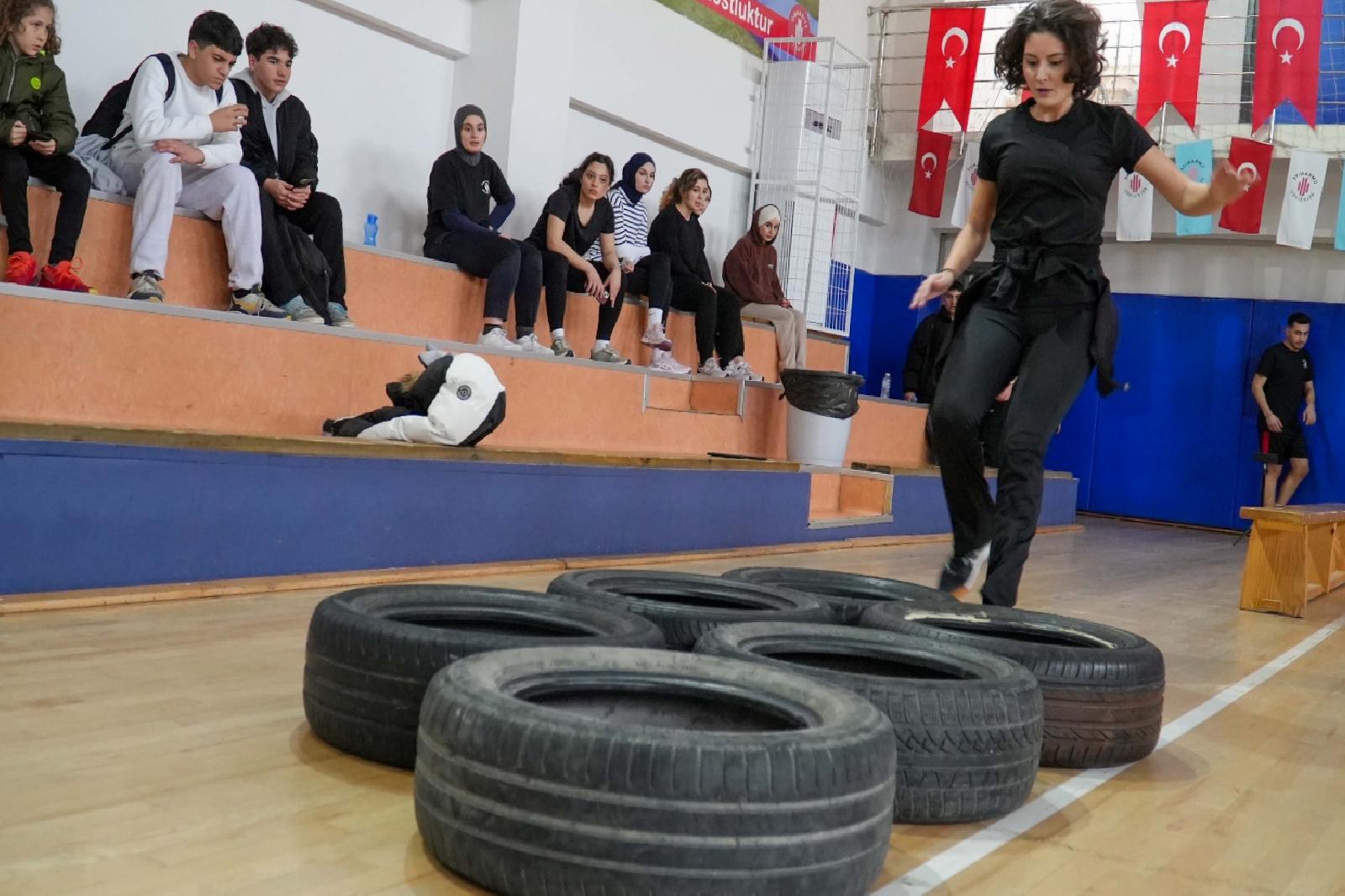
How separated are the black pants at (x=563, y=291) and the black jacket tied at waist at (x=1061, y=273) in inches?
118

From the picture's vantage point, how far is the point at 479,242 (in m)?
5.11

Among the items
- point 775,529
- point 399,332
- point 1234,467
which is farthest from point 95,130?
point 1234,467

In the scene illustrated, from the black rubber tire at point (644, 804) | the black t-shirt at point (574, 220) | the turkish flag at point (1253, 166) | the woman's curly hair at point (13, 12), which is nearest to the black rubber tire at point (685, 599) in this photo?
the black rubber tire at point (644, 804)

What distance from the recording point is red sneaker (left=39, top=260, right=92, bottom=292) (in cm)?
334

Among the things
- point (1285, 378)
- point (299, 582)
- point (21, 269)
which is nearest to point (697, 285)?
point (21, 269)

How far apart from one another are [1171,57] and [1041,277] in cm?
661

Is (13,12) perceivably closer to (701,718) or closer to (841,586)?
(841,586)

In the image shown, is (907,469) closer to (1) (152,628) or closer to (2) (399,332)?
(2) (399,332)

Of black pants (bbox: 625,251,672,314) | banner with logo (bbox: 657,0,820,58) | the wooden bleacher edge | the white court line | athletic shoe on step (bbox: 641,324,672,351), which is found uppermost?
banner with logo (bbox: 657,0,820,58)

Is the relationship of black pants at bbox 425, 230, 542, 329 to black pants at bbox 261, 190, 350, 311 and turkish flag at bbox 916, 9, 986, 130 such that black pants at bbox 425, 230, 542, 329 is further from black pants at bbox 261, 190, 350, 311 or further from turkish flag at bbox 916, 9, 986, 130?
turkish flag at bbox 916, 9, 986, 130

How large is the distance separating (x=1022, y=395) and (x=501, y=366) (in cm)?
266

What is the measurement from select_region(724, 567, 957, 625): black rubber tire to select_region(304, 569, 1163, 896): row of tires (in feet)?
0.05

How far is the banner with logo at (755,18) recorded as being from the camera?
25.3 ft

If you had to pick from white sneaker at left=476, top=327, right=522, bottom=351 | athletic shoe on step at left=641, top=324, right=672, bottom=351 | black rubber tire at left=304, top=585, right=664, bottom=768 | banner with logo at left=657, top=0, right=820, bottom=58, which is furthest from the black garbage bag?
black rubber tire at left=304, top=585, right=664, bottom=768
